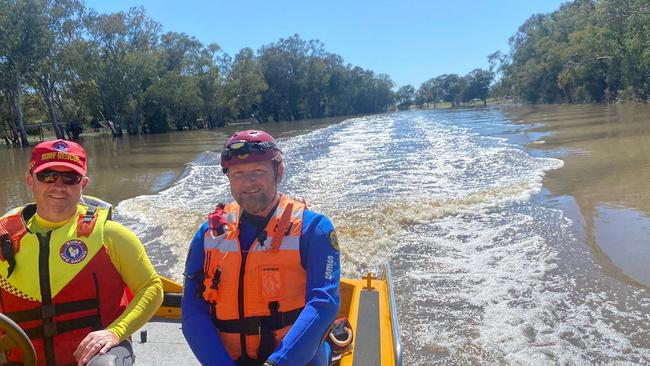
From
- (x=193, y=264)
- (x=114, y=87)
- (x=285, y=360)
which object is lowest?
(x=285, y=360)

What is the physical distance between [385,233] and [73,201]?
6.46 meters

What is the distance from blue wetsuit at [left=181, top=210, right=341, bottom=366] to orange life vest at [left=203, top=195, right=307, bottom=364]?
0.05 meters

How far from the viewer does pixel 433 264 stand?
6.87 m

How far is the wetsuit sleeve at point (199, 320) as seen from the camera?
226 centimetres

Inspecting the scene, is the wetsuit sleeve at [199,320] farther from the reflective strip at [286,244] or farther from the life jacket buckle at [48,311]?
the life jacket buckle at [48,311]

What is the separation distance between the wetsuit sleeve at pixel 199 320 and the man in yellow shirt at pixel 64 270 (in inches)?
11.4

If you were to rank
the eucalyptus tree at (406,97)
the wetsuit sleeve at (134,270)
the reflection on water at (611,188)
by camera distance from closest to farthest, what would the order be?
the wetsuit sleeve at (134,270) → the reflection on water at (611,188) → the eucalyptus tree at (406,97)

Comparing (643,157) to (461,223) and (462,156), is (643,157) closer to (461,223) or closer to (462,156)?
(462,156)

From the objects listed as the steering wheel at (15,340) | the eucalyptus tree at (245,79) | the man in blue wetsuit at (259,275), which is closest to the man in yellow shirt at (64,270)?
the steering wheel at (15,340)

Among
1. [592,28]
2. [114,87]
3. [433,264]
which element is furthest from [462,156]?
[592,28]

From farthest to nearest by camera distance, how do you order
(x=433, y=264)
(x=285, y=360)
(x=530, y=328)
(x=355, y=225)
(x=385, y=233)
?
(x=355, y=225)
(x=385, y=233)
(x=433, y=264)
(x=530, y=328)
(x=285, y=360)

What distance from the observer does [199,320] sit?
2344 millimetres

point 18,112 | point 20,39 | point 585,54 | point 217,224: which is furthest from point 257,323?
point 585,54

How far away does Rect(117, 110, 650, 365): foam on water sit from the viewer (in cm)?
461
